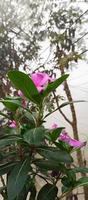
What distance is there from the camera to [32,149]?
83 cm

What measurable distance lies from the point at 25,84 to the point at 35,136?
11 cm

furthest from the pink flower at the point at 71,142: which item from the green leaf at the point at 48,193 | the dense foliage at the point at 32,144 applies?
the green leaf at the point at 48,193

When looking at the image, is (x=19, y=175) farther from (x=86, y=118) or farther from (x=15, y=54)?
(x=86, y=118)

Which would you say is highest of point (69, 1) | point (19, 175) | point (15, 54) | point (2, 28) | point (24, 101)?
Answer: point (69, 1)

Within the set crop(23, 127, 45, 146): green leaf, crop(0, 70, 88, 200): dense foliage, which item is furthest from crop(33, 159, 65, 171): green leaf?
crop(23, 127, 45, 146): green leaf

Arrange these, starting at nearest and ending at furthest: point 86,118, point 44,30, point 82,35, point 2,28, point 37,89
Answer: point 37,89 < point 2,28 < point 44,30 < point 82,35 < point 86,118

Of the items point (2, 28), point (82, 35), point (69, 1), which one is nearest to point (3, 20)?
point (2, 28)

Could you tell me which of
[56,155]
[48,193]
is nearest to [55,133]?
[56,155]

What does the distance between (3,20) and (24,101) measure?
1534 mm

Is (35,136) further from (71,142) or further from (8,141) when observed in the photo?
(71,142)

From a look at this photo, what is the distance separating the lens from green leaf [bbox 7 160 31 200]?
75 centimetres

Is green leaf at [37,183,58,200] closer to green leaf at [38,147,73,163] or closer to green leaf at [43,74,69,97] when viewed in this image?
green leaf at [38,147,73,163]

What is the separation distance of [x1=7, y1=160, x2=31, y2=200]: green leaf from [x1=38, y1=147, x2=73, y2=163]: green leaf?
5 centimetres

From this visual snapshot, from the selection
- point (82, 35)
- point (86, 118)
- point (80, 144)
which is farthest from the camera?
point (86, 118)
